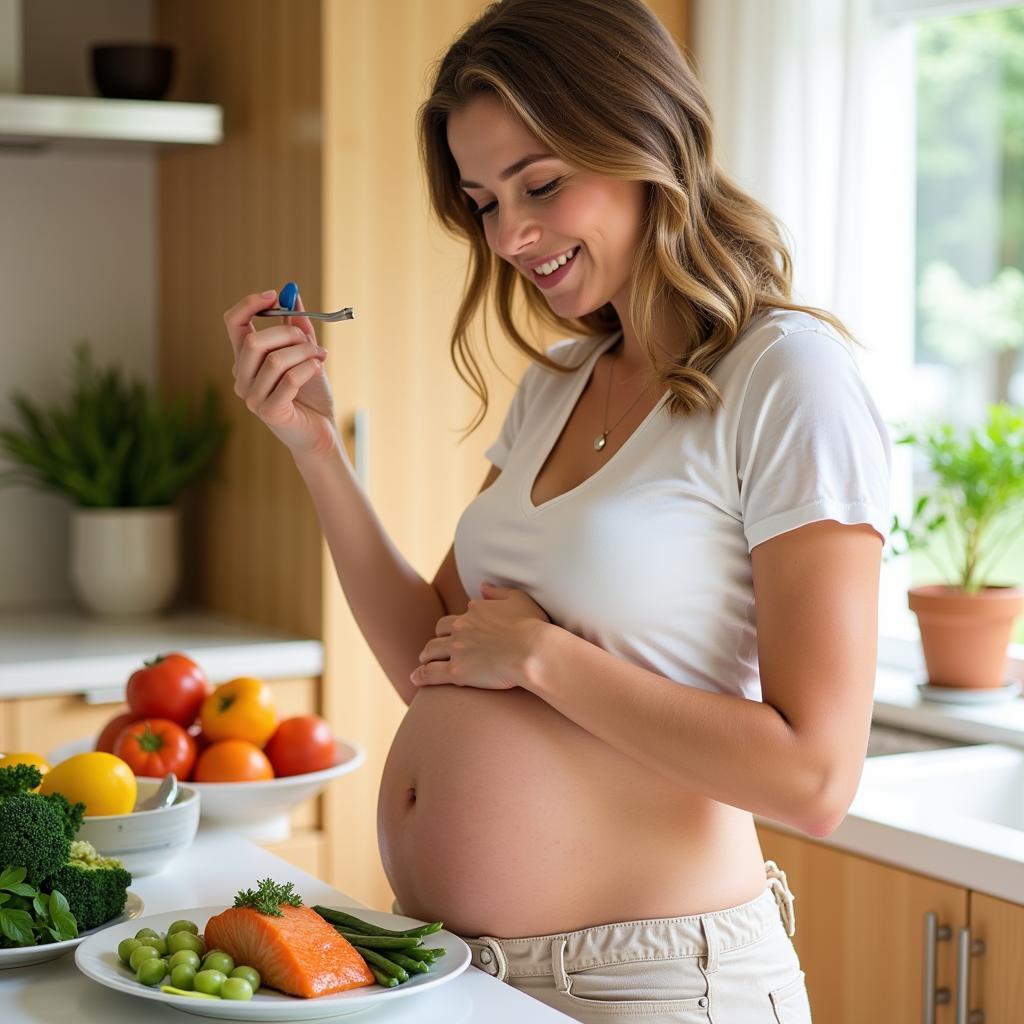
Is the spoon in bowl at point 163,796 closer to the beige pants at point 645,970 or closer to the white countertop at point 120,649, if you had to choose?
the beige pants at point 645,970

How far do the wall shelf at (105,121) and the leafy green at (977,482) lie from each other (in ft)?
4.61

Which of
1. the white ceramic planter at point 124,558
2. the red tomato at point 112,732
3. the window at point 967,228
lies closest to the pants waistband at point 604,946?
the red tomato at point 112,732

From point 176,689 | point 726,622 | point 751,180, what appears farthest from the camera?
point 751,180

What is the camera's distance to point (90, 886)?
1.21 meters

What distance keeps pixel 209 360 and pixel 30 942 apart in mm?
1935

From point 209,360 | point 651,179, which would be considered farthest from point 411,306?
point 651,179

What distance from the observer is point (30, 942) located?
1.16 metres

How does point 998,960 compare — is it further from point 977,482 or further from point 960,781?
point 977,482

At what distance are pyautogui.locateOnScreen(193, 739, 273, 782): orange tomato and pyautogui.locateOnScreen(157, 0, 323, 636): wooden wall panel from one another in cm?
108

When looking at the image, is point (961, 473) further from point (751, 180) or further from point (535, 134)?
point (535, 134)

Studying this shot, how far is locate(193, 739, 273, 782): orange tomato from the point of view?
157 centimetres

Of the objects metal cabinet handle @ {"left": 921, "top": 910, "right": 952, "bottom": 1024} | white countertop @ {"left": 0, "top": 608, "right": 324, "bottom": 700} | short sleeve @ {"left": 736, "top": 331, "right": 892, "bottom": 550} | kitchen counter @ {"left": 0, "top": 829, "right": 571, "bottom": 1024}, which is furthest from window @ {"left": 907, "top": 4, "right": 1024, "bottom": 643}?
kitchen counter @ {"left": 0, "top": 829, "right": 571, "bottom": 1024}

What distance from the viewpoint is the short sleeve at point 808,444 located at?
1185 millimetres

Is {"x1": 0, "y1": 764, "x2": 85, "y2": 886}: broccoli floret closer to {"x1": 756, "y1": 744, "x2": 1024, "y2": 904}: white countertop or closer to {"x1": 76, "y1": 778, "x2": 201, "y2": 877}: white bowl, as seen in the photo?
{"x1": 76, "y1": 778, "x2": 201, "y2": 877}: white bowl
